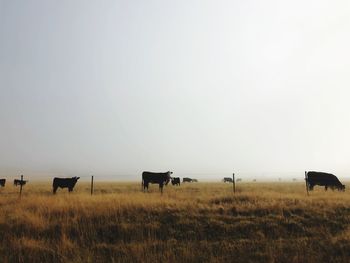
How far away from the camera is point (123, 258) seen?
10211 mm

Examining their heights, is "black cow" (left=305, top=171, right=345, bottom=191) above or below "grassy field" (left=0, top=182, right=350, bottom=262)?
above

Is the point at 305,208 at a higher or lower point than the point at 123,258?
higher

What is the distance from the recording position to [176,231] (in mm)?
13469

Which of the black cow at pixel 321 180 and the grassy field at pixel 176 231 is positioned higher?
the black cow at pixel 321 180

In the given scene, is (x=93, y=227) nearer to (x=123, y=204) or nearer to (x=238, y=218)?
(x=123, y=204)

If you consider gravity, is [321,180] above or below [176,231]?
above

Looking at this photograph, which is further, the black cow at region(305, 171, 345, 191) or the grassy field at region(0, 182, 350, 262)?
the black cow at region(305, 171, 345, 191)

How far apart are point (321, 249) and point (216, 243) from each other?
10.9 feet

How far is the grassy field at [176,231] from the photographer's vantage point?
10.5 m

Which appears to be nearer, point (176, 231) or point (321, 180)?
point (176, 231)

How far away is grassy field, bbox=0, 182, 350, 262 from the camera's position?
10508 mm

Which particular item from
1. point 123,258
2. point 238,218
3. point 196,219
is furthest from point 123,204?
point 123,258

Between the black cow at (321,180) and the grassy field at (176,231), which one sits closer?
the grassy field at (176,231)

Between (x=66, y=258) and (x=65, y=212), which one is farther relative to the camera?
(x=65, y=212)
